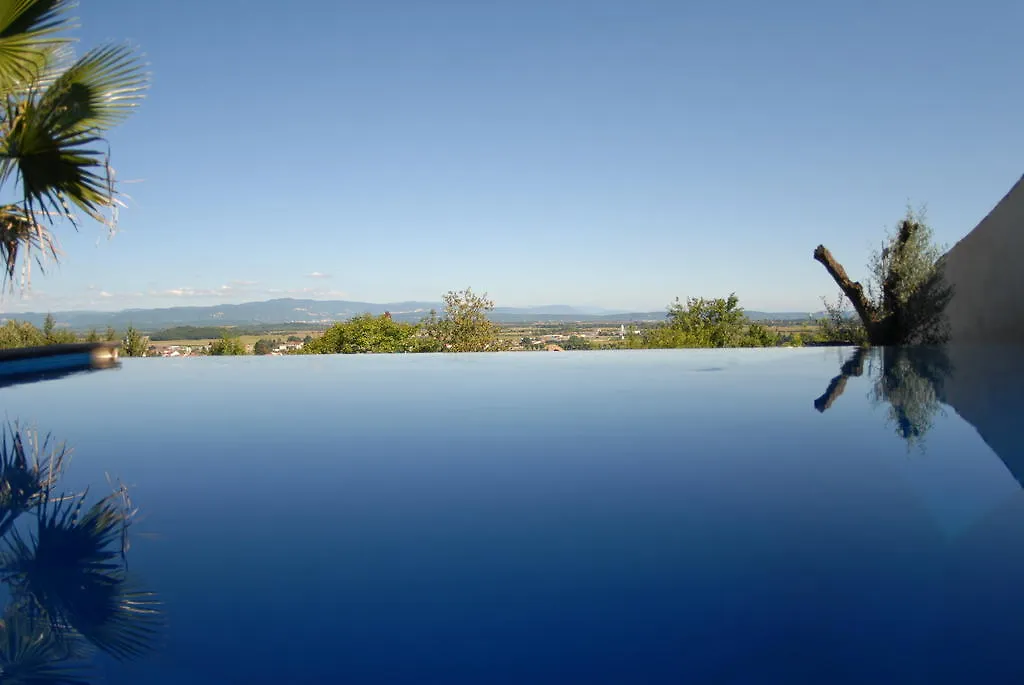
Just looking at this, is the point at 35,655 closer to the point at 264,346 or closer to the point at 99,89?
the point at 99,89

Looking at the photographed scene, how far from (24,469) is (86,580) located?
172 centimetres

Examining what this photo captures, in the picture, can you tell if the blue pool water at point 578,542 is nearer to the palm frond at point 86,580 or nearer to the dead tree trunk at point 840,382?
the palm frond at point 86,580

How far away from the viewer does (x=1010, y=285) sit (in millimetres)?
9828

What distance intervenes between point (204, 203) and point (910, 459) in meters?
33.8

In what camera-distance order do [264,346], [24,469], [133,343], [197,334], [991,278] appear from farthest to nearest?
1. [197,334]
2. [264,346]
3. [133,343]
4. [991,278]
5. [24,469]

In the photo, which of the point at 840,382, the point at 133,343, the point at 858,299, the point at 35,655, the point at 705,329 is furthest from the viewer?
the point at 705,329

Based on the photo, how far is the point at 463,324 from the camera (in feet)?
55.9

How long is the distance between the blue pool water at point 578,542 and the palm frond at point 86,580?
5cm

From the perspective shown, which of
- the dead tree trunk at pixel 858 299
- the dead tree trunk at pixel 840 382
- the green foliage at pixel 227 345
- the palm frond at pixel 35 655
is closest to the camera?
the palm frond at pixel 35 655

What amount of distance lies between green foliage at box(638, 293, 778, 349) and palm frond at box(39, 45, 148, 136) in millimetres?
13377

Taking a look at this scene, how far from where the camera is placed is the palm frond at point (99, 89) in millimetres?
5230

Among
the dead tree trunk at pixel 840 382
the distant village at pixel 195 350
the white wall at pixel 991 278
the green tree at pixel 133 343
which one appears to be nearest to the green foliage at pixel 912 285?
the white wall at pixel 991 278

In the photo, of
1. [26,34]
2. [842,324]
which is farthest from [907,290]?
[26,34]

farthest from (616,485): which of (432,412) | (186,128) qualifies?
(186,128)
